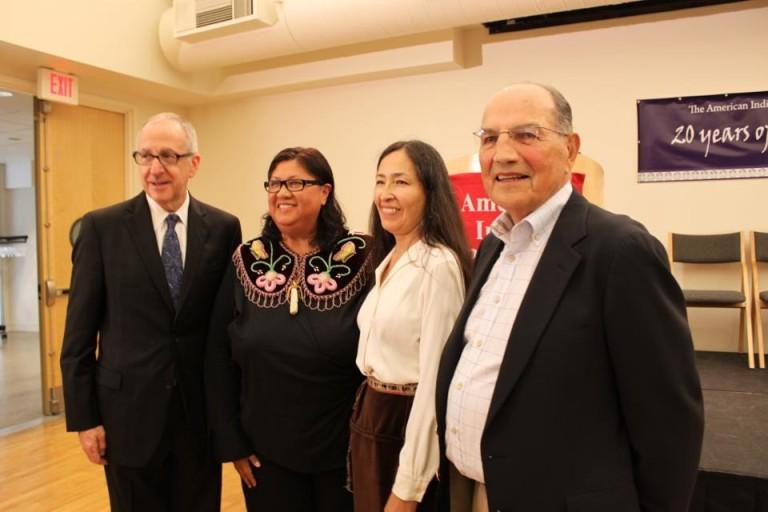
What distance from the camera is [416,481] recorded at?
1.51 meters

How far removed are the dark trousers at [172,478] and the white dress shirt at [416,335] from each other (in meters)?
0.75

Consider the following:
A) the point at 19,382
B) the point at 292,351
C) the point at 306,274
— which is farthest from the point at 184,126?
the point at 19,382

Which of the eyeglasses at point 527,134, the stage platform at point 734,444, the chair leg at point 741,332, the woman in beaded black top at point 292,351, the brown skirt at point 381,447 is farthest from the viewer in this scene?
the chair leg at point 741,332

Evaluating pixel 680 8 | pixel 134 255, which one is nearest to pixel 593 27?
pixel 680 8

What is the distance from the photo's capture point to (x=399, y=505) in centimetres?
153

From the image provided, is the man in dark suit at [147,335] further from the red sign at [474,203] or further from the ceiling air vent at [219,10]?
the ceiling air vent at [219,10]

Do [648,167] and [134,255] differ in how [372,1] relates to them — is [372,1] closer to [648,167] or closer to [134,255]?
[648,167]

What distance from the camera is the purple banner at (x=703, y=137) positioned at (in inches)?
184

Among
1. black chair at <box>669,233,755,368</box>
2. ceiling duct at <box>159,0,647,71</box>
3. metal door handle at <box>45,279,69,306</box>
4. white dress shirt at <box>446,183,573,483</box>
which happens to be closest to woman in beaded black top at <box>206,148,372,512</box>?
white dress shirt at <box>446,183,573,483</box>

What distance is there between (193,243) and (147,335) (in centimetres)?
33

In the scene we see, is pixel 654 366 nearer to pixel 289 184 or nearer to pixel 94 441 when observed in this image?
pixel 289 184

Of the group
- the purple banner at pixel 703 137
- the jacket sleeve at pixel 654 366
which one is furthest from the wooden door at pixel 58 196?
the jacket sleeve at pixel 654 366

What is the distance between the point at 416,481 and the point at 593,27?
4.55 meters

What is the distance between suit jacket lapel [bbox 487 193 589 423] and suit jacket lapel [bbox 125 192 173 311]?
3.96 feet
